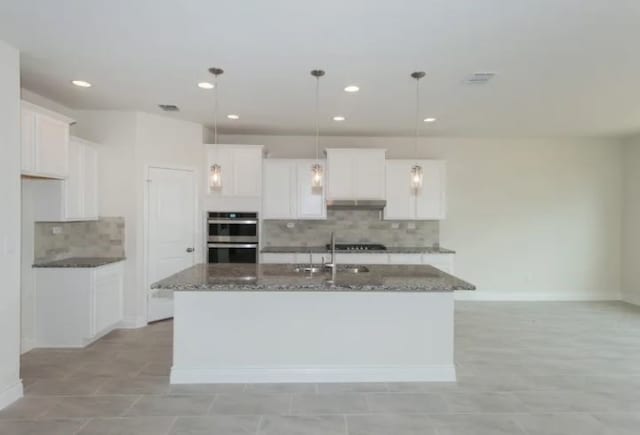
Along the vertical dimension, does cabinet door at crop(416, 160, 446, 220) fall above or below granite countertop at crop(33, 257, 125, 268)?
above

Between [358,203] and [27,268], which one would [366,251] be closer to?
[358,203]

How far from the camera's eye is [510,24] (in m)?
2.60

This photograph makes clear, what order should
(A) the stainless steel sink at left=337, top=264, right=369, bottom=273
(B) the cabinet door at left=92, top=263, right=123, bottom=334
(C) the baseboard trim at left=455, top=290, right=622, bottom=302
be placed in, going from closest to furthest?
(A) the stainless steel sink at left=337, top=264, right=369, bottom=273, (B) the cabinet door at left=92, top=263, right=123, bottom=334, (C) the baseboard trim at left=455, top=290, right=622, bottom=302

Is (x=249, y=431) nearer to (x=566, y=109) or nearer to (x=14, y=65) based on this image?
(x=14, y=65)

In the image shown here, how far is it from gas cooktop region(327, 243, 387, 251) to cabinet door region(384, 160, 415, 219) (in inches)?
19.9

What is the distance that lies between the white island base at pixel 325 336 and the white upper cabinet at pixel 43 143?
177cm

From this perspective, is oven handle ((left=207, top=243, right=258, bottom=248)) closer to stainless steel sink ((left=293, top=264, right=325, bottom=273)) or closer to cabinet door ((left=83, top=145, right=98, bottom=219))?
cabinet door ((left=83, top=145, right=98, bottom=219))

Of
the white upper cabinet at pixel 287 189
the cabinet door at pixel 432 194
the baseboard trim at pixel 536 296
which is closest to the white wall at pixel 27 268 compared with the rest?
the white upper cabinet at pixel 287 189

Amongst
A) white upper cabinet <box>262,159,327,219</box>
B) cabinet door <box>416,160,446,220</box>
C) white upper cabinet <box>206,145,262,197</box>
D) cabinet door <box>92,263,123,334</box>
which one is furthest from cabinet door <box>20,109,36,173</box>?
cabinet door <box>416,160,446,220</box>

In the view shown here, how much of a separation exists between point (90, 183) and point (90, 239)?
0.75 meters

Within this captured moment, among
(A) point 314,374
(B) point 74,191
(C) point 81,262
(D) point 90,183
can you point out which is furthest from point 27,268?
(A) point 314,374

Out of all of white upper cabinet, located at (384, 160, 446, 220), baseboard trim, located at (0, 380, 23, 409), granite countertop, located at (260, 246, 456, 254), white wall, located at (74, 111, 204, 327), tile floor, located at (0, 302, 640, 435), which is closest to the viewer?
tile floor, located at (0, 302, 640, 435)

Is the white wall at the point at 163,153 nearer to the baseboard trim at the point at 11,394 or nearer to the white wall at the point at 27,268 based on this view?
the white wall at the point at 27,268

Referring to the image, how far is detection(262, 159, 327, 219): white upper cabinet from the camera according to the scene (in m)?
5.91
